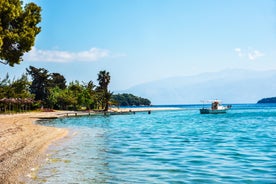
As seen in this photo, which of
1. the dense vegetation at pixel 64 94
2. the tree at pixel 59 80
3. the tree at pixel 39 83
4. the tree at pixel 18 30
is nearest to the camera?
the tree at pixel 18 30

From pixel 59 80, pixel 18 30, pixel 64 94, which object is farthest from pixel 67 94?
pixel 18 30

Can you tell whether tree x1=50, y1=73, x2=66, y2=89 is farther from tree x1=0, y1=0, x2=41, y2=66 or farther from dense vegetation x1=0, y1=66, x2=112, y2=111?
tree x1=0, y1=0, x2=41, y2=66

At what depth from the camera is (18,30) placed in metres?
33.2

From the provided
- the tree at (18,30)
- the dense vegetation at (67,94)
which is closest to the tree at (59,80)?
the dense vegetation at (67,94)

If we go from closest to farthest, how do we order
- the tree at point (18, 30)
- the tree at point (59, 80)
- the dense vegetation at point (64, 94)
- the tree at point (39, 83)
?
the tree at point (18, 30) → the dense vegetation at point (64, 94) → the tree at point (39, 83) → the tree at point (59, 80)

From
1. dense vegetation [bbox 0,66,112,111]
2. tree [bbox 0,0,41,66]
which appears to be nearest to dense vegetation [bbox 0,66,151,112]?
dense vegetation [bbox 0,66,112,111]

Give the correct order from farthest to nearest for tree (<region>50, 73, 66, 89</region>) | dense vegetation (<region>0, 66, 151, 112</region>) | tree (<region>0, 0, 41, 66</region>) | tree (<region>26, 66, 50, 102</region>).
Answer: tree (<region>50, 73, 66, 89</region>), tree (<region>26, 66, 50, 102</region>), dense vegetation (<region>0, 66, 151, 112</region>), tree (<region>0, 0, 41, 66</region>)

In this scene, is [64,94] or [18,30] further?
[64,94]

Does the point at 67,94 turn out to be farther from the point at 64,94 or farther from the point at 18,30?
the point at 18,30

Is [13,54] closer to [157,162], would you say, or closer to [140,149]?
[140,149]

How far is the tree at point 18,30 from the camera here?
30875mm

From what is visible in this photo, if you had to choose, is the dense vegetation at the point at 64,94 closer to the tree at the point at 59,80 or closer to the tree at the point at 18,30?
the tree at the point at 59,80

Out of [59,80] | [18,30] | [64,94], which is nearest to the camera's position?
[18,30]

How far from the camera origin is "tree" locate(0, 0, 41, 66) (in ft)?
101
